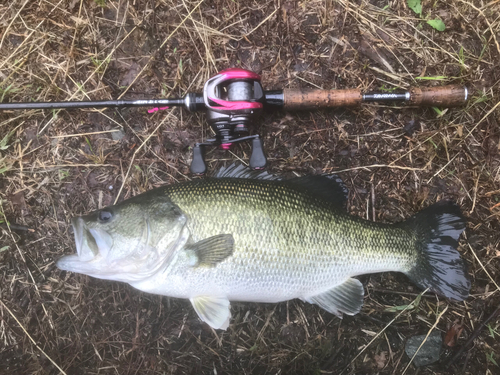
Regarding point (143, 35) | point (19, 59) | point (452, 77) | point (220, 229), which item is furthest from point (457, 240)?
point (19, 59)

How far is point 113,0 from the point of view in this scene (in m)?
2.68

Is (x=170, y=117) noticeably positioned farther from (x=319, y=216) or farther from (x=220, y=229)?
(x=319, y=216)

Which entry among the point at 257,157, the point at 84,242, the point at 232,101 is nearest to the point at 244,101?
the point at 232,101

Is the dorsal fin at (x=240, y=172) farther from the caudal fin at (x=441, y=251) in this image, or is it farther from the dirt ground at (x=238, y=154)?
the caudal fin at (x=441, y=251)

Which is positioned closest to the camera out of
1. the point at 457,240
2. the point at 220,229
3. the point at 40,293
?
the point at 220,229

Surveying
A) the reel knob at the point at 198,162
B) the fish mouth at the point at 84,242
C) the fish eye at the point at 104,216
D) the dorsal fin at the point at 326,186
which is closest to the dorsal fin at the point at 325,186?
the dorsal fin at the point at 326,186

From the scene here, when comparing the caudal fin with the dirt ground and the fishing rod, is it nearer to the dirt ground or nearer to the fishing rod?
the dirt ground

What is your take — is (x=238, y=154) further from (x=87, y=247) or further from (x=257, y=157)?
(x=87, y=247)

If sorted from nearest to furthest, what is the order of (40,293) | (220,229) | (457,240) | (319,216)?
(220,229)
(319,216)
(457,240)
(40,293)

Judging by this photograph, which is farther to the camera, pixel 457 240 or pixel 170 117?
pixel 170 117

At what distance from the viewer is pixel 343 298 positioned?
2.33m

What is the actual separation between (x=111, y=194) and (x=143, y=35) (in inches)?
50.9

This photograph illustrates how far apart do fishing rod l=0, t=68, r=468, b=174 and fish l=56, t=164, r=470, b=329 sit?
9.2 inches

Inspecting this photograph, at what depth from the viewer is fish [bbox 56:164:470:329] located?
202 centimetres
